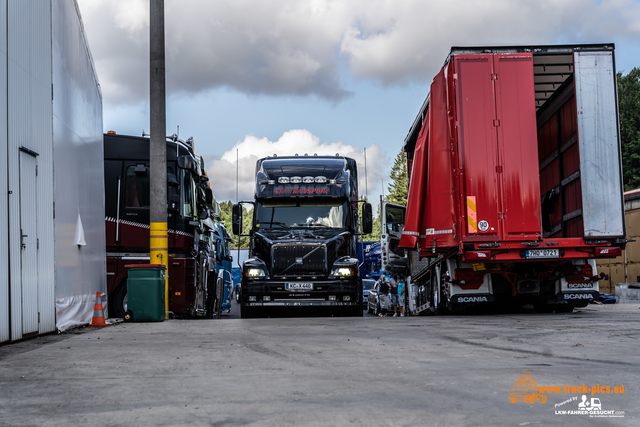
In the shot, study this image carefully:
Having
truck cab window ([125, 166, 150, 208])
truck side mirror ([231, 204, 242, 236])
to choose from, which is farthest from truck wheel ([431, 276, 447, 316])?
truck cab window ([125, 166, 150, 208])

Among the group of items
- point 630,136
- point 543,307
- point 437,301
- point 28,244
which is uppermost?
point 630,136

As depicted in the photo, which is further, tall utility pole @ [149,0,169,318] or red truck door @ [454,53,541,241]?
tall utility pole @ [149,0,169,318]

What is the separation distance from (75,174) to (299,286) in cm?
504

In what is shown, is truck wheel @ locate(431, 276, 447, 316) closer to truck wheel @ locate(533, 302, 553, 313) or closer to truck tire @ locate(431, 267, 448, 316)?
truck tire @ locate(431, 267, 448, 316)

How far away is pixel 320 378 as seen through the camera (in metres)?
5.26

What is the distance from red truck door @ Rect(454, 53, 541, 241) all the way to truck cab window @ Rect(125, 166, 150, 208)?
6.87 m

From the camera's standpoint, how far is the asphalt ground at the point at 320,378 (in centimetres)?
394

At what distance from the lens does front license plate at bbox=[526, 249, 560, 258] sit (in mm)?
11992

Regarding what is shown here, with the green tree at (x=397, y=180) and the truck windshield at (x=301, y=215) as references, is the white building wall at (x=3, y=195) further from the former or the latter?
the green tree at (x=397, y=180)

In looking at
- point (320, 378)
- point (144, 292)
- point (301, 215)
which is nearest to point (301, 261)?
point (301, 215)

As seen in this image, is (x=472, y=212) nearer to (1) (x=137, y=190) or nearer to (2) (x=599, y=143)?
(2) (x=599, y=143)

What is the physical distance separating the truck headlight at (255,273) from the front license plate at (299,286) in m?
0.57

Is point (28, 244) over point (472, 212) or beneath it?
beneath

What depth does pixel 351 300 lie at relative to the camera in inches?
554
